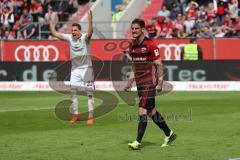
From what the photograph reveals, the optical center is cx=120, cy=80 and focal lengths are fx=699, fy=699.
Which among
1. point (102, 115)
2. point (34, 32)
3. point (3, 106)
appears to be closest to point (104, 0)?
point (34, 32)

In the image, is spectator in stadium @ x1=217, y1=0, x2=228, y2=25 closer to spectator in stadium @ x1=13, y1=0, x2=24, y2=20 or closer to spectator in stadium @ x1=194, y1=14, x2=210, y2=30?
spectator in stadium @ x1=194, y1=14, x2=210, y2=30

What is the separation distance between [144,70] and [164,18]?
22470mm

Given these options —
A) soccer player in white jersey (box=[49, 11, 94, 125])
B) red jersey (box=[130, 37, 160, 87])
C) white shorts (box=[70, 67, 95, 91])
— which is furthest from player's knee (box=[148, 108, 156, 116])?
white shorts (box=[70, 67, 95, 91])

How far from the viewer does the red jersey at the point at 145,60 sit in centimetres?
1262

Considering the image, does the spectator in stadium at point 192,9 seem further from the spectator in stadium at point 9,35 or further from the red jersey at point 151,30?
the spectator in stadium at point 9,35

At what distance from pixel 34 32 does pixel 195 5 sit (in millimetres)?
8414

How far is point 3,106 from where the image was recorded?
2195 centimetres

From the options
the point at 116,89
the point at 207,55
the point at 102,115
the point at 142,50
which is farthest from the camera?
the point at 207,55

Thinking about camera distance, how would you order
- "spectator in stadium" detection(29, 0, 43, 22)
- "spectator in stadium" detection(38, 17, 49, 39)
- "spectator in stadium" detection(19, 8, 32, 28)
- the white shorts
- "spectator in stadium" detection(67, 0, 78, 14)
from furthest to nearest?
1. "spectator in stadium" detection(67, 0, 78, 14)
2. "spectator in stadium" detection(29, 0, 43, 22)
3. "spectator in stadium" detection(19, 8, 32, 28)
4. "spectator in stadium" detection(38, 17, 49, 39)
5. the white shorts

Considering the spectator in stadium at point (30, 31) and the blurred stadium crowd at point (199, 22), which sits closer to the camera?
the blurred stadium crowd at point (199, 22)

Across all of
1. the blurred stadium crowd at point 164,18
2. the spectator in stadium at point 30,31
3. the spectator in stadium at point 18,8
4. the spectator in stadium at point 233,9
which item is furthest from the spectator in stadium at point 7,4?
the spectator in stadium at point 233,9

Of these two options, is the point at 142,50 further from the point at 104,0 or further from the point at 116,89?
the point at 104,0

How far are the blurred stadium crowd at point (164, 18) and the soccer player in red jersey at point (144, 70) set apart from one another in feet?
62.6

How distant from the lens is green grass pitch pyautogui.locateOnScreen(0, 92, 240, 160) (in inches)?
468
